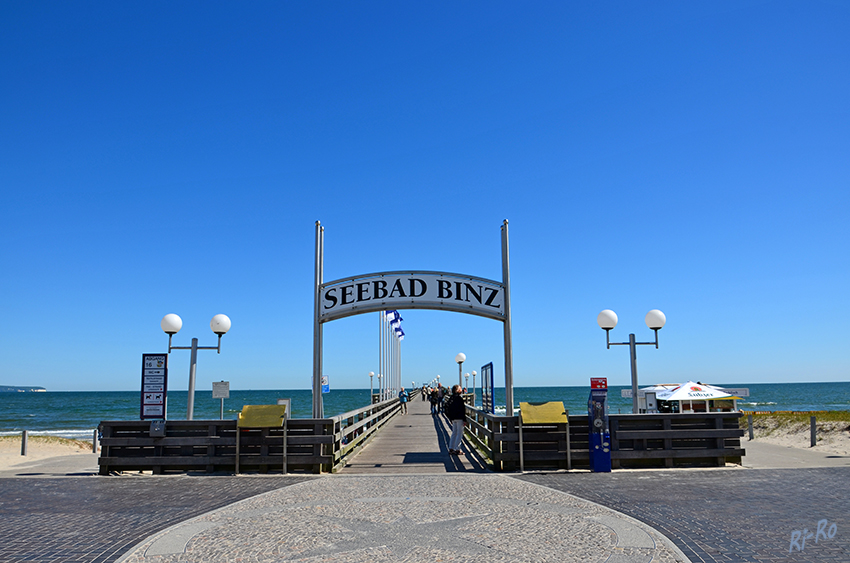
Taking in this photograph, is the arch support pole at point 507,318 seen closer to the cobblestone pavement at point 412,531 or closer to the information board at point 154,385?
the cobblestone pavement at point 412,531

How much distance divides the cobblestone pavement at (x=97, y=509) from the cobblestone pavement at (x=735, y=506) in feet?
15.7

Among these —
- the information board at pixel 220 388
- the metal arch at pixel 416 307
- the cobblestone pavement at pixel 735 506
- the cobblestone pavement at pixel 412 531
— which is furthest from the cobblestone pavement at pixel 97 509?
the cobblestone pavement at pixel 735 506

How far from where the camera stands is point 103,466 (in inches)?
425

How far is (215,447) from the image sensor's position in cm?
1084

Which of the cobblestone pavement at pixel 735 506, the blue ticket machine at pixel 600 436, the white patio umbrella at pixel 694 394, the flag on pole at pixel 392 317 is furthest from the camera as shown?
the flag on pole at pixel 392 317

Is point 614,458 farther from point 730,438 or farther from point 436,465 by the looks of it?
point 436,465

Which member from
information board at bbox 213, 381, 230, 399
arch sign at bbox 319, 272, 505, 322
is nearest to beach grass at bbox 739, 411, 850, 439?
arch sign at bbox 319, 272, 505, 322

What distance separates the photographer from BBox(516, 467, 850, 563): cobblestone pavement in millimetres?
5441

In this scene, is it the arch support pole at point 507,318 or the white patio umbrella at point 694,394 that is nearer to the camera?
the arch support pole at point 507,318

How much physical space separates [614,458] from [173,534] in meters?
7.39

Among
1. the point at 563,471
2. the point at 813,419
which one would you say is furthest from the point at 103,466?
the point at 813,419

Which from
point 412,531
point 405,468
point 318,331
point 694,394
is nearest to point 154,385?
point 318,331

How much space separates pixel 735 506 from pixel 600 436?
318cm

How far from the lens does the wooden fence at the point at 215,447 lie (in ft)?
35.3
